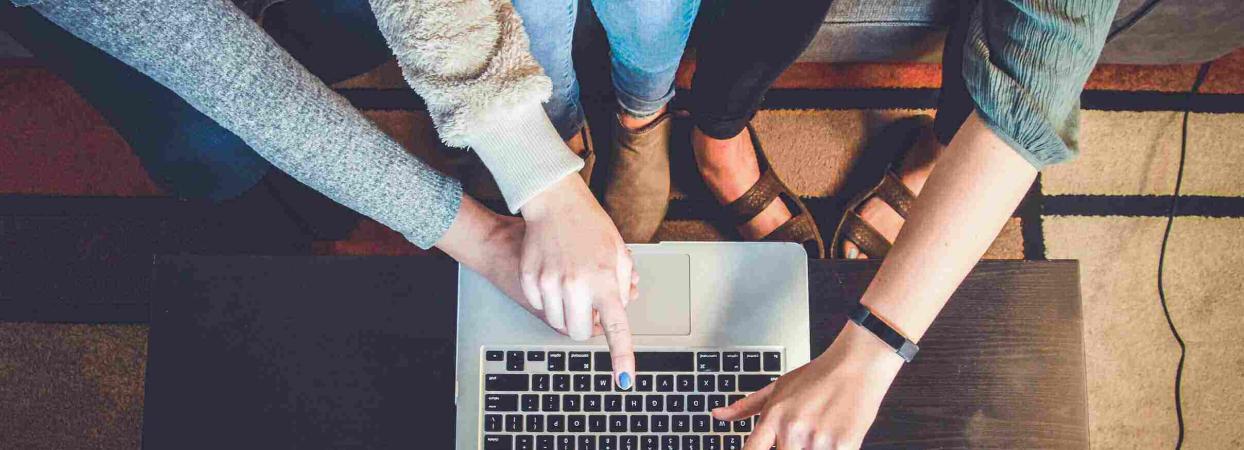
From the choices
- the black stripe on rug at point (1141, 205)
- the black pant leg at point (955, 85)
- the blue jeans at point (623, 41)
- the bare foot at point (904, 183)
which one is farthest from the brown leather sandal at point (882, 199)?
the blue jeans at point (623, 41)

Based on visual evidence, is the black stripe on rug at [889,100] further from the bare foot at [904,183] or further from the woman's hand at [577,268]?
the woman's hand at [577,268]

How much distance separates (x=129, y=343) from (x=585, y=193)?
1.02 m

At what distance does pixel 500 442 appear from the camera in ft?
2.15

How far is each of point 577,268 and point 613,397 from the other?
0.15m

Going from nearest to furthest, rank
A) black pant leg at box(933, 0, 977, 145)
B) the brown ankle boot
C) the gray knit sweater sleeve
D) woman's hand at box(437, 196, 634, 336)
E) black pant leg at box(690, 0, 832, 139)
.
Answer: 1. the gray knit sweater sleeve
2. woman's hand at box(437, 196, 634, 336)
3. black pant leg at box(690, 0, 832, 139)
4. black pant leg at box(933, 0, 977, 145)
5. the brown ankle boot

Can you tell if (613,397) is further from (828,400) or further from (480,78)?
(480,78)

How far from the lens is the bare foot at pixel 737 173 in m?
1.08

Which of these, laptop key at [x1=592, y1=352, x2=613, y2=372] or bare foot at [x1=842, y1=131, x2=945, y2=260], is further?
bare foot at [x1=842, y1=131, x2=945, y2=260]

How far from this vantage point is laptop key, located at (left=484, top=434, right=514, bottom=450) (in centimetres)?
66

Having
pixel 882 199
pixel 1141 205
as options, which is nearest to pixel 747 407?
pixel 882 199

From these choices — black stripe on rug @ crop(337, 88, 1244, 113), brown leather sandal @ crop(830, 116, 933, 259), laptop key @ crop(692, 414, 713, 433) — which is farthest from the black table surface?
black stripe on rug @ crop(337, 88, 1244, 113)

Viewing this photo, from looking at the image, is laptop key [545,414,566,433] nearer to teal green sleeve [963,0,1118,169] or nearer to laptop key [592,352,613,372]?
laptop key [592,352,613,372]

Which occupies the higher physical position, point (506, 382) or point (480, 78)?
point (480, 78)

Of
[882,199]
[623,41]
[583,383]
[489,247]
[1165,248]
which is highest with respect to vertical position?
[623,41]
